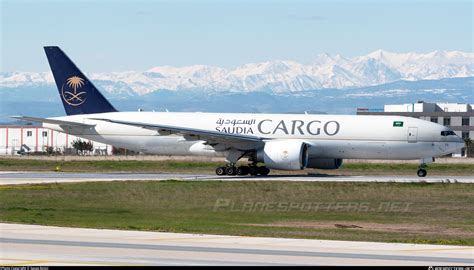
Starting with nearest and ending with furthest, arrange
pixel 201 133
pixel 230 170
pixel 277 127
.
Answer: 1. pixel 201 133
2. pixel 230 170
3. pixel 277 127

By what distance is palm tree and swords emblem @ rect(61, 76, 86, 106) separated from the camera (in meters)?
64.9

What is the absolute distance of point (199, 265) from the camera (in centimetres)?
1978

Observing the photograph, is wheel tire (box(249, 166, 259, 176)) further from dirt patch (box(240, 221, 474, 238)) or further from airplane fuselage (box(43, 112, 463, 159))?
dirt patch (box(240, 221, 474, 238))

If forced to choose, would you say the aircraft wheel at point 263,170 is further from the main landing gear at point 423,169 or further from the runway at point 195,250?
the runway at point 195,250

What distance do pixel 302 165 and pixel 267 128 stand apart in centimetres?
411

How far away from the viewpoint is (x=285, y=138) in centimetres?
5831

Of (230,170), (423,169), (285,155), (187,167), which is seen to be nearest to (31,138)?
(187,167)

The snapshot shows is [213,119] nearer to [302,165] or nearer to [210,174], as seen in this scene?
[210,174]

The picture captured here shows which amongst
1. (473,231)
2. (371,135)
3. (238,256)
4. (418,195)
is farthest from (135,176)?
(238,256)

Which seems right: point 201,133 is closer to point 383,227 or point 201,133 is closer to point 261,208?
point 261,208

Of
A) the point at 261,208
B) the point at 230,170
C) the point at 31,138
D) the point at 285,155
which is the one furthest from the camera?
the point at 31,138

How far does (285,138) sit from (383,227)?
27927mm

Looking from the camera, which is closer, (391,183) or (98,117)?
(391,183)

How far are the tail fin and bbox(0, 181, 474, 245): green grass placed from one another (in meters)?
17.3
